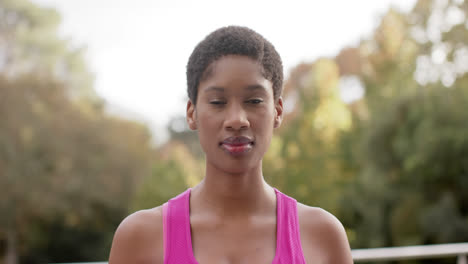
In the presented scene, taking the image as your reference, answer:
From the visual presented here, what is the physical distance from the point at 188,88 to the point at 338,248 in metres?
0.61

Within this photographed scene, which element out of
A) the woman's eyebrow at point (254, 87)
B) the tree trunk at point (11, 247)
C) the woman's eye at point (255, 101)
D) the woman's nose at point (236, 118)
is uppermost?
the woman's eyebrow at point (254, 87)

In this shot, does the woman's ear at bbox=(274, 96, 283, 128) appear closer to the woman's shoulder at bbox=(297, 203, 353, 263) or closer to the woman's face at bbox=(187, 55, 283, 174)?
the woman's face at bbox=(187, 55, 283, 174)

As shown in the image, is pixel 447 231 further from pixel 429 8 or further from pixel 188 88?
pixel 188 88

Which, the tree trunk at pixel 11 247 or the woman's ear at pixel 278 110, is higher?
the woman's ear at pixel 278 110

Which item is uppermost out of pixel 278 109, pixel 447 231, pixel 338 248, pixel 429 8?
pixel 429 8

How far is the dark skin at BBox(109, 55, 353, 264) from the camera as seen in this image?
137 cm

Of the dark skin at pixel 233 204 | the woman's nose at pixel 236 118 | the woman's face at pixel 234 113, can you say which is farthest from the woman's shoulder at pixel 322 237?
the woman's nose at pixel 236 118

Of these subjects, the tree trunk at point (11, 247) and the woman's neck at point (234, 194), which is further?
the tree trunk at point (11, 247)

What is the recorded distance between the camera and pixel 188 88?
1.50 m

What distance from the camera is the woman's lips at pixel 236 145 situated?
1368 mm

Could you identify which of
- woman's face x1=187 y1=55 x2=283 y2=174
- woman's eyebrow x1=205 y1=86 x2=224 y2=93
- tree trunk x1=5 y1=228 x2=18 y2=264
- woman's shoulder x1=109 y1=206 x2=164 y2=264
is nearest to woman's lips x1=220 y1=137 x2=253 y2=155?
woman's face x1=187 y1=55 x2=283 y2=174

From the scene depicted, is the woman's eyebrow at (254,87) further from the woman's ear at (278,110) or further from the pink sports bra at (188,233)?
the pink sports bra at (188,233)

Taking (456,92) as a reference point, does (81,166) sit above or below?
below

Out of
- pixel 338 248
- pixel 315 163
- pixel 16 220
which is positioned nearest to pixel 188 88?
pixel 338 248
